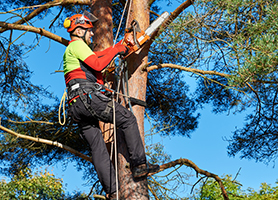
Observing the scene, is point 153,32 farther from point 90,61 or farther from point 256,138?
point 256,138

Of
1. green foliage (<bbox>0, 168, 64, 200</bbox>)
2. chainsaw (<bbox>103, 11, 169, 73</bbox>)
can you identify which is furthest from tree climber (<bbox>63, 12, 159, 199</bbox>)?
green foliage (<bbox>0, 168, 64, 200</bbox>)

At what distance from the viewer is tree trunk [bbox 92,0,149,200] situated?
3.73 m

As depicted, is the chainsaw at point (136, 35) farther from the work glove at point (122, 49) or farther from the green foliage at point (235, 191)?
the green foliage at point (235, 191)

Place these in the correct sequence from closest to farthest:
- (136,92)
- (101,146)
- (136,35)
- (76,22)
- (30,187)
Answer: (101,146), (76,22), (136,35), (136,92), (30,187)

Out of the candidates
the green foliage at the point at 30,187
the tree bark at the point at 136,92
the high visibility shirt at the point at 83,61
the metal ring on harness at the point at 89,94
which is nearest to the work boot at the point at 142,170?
the tree bark at the point at 136,92

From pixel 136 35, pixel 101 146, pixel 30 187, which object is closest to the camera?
pixel 101 146

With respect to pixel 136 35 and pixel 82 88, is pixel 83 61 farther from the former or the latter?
pixel 136 35

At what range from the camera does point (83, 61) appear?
11.7 ft

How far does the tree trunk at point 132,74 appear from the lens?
3.73m

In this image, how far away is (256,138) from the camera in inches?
241

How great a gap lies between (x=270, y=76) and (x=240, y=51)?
719 mm

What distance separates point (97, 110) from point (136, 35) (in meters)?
1.02

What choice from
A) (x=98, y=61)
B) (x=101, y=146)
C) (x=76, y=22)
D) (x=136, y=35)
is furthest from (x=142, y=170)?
(x=76, y=22)

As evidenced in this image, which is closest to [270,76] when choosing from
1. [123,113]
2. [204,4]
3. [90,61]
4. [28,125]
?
[204,4]
